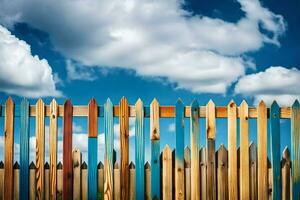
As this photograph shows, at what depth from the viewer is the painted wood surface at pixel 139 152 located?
23.7ft

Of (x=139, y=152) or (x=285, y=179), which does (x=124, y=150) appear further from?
(x=285, y=179)

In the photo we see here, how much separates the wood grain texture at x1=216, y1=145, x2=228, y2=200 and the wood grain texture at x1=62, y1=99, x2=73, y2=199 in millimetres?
2428

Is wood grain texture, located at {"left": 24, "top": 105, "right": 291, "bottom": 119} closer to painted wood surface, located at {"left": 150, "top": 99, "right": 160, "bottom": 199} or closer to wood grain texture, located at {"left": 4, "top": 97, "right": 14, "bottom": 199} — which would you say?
painted wood surface, located at {"left": 150, "top": 99, "right": 160, "bottom": 199}

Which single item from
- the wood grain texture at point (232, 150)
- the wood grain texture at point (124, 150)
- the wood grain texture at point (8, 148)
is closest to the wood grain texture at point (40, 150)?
the wood grain texture at point (8, 148)

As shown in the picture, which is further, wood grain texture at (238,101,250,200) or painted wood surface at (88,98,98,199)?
wood grain texture at (238,101,250,200)

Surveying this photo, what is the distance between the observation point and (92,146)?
23.8 feet

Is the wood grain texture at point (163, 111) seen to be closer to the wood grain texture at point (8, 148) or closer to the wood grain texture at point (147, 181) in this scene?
the wood grain texture at point (8, 148)

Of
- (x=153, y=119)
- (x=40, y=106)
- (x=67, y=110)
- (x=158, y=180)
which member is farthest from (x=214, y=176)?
(x=40, y=106)

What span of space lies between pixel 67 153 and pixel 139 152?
1.19m

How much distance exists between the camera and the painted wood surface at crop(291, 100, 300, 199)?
7633 mm

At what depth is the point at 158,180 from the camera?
285 inches

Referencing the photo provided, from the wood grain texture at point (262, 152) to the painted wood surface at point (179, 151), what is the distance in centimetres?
131

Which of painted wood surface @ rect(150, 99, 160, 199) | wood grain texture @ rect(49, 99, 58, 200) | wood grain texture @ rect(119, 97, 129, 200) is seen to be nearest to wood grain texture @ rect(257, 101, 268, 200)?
painted wood surface @ rect(150, 99, 160, 199)

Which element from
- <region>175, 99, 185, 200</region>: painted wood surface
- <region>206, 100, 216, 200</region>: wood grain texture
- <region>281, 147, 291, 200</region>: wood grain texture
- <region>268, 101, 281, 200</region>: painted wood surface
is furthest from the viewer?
<region>281, 147, 291, 200</region>: wood grain texture
